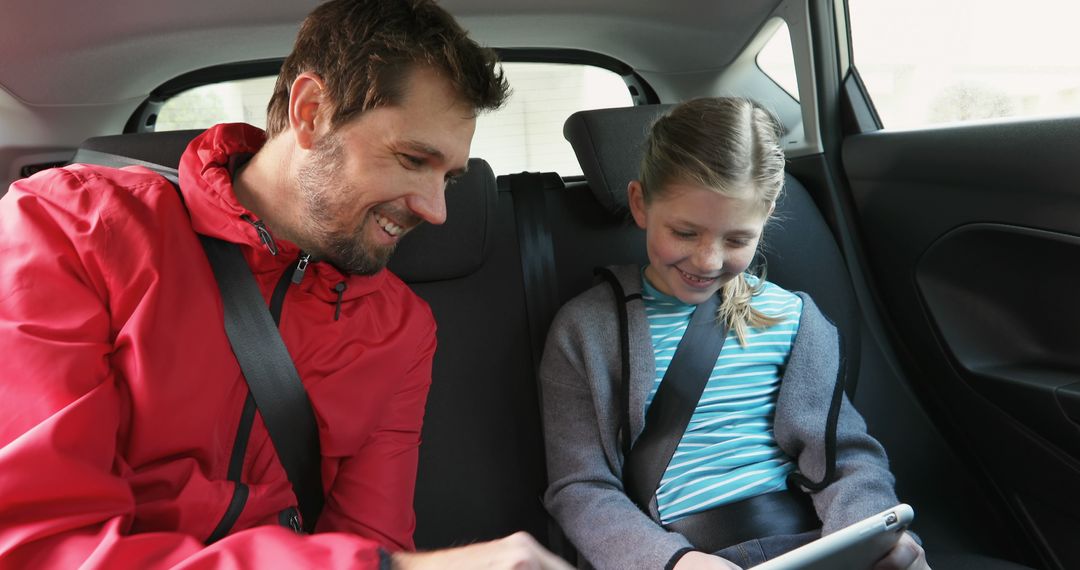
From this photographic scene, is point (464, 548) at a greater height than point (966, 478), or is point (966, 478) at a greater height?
point (464, 548)

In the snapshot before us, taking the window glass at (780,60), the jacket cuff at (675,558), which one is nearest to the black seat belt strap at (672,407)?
the jacket cuff at (675,558)

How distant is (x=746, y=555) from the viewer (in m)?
1.27

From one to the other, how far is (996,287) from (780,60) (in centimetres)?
86

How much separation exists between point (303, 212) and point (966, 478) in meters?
1.46

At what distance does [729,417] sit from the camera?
145 centimetres

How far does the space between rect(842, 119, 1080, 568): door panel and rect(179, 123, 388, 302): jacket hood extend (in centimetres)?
113

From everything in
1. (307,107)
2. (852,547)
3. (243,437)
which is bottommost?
(852,547)

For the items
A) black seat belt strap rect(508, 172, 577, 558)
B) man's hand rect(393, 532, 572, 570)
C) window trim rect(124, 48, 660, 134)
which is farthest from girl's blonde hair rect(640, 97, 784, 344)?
window trim rect(124, 48, 660, 134)

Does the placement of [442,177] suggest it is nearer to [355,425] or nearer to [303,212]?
[303,212]

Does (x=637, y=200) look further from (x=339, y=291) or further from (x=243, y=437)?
(x=243, y=437)

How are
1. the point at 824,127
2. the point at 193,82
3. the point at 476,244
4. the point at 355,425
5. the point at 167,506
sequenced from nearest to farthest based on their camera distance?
the point at 167,506 < the point at 355,425 < the point at 476,244 < the point at 824,127 < the point at 193,82

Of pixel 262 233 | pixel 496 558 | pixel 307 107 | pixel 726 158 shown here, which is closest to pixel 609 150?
pixel 726 158

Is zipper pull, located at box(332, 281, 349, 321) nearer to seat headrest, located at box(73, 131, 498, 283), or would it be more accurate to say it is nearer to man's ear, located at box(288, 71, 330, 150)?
man's ear, located at box(288, 71, 330, 150)

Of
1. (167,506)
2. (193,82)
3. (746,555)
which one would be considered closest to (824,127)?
(746,555)
